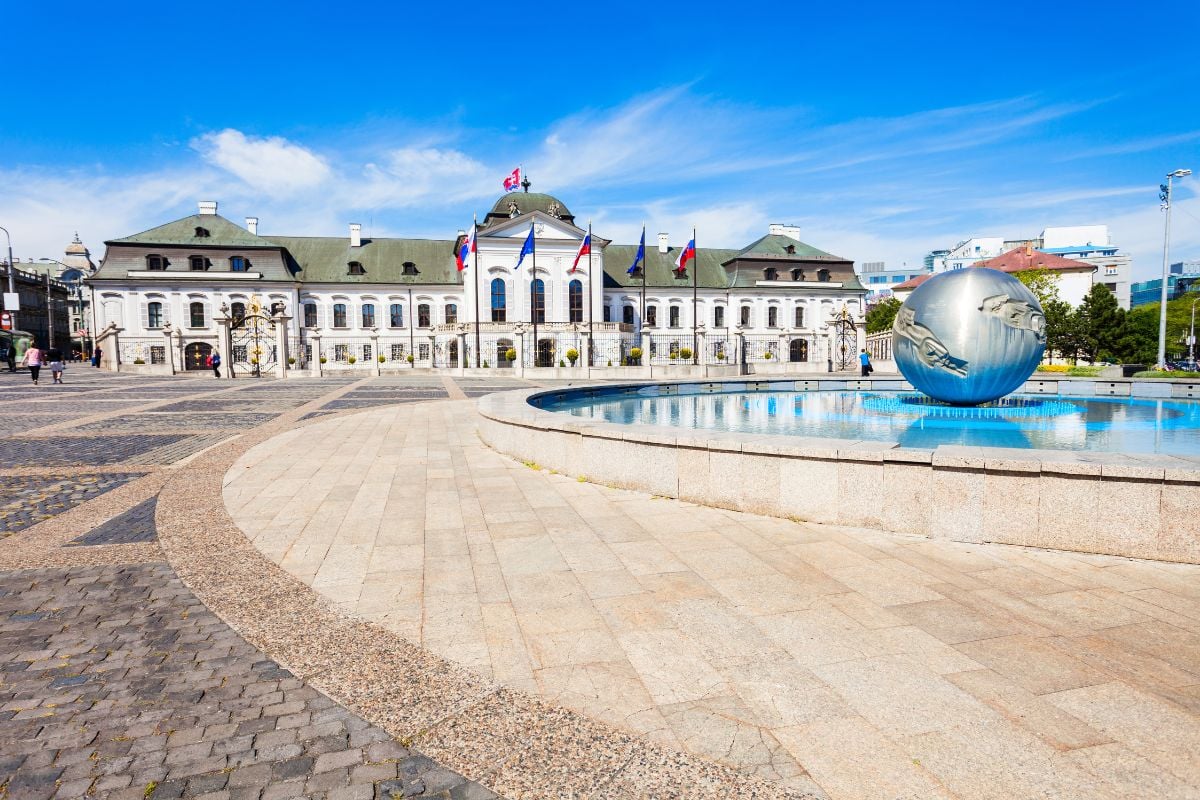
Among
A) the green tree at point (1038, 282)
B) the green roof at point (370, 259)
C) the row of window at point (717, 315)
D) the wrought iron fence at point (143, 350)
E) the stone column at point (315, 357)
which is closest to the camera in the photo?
the stone column at point (315, 357)

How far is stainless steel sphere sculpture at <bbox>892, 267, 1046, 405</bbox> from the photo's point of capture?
1107 centimetres

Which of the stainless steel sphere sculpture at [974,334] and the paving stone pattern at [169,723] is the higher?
the stainless steel sphere sculpture at [974,334]

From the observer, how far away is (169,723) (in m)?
2.89

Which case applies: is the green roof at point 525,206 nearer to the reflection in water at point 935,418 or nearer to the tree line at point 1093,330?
the tree line at point 1093,330

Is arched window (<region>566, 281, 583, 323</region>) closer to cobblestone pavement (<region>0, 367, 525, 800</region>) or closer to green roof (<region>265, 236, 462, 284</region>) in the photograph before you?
green roof (<region>265, 236, 462, 284</region>)

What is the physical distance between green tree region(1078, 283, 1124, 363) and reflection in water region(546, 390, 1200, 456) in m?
41.7

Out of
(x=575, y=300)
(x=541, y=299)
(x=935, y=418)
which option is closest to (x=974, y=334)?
(x=935, y=418)

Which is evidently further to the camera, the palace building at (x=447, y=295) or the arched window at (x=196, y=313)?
the arched window at (x=196, y=313)

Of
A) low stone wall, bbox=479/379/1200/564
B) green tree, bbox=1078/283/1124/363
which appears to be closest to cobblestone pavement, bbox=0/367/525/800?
low stone wall, bbox=479/379/1200/564

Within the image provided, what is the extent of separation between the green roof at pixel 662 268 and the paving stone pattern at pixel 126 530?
55.2m

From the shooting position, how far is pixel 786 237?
219 ft

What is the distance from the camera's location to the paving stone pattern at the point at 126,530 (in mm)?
5633

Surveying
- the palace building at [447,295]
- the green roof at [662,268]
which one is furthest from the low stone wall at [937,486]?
the green roof at [662,268]

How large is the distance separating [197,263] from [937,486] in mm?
61678
